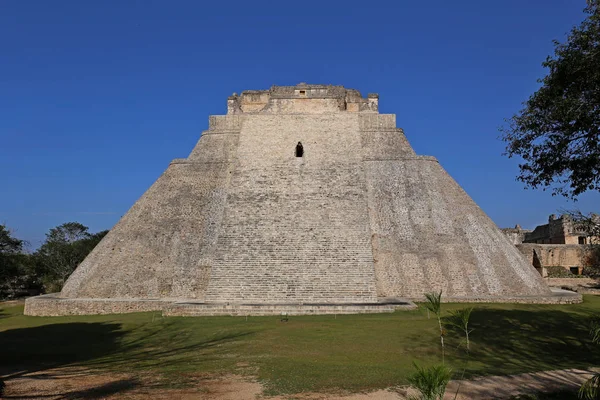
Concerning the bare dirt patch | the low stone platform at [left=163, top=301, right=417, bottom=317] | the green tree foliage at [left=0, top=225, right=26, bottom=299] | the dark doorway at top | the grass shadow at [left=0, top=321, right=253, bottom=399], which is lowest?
the bare dirt patch

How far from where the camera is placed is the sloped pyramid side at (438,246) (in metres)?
12.9

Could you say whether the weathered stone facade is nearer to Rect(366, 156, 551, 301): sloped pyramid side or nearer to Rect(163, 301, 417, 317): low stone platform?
Rect(366, 156, 551, 301): sloped pyramid side

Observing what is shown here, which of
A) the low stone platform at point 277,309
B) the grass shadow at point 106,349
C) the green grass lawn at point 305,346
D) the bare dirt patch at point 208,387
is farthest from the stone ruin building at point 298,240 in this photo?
the bare dirt patch at point 208,387

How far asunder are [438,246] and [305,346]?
23.5ft

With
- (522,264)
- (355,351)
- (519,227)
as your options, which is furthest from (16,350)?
(519,227)

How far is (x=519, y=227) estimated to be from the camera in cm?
3203

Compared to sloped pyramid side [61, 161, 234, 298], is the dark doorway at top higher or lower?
higher

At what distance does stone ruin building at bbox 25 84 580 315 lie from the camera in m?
12.3

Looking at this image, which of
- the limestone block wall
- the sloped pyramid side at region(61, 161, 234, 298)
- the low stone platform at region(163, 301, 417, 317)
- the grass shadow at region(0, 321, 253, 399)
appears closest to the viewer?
the grass shadow at region(0, 321, 253, 399)

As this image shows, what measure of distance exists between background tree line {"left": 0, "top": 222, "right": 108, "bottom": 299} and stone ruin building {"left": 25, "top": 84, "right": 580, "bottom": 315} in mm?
7221

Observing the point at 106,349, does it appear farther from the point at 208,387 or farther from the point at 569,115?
the point at 569,115

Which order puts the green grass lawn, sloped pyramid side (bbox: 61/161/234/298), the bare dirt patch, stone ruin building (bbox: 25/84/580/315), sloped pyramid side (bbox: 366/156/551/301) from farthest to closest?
sloped pyramid side (bbox: 61/161/234/298)
sloped pyramid side (bbox: 366/156/551/301)
stone ruin building (bbox: 25/84/580/315)
the green grass lawn
the bare dirt patch

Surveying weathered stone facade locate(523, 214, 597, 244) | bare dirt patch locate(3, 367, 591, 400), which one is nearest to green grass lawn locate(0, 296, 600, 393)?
bare dirt patch locate(3, 367, 591, 400)

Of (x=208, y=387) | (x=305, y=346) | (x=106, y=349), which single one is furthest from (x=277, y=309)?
(x=208, y=387)
